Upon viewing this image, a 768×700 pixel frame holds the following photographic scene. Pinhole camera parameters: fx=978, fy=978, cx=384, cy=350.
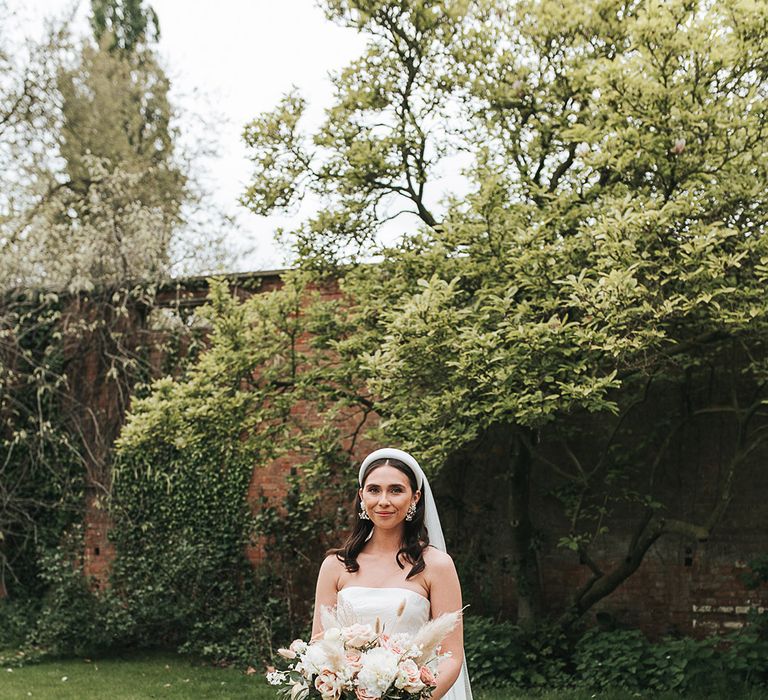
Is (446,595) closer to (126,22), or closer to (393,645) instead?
(393,645)

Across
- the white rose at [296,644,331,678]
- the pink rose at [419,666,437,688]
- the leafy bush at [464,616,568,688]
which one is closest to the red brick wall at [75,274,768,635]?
the leafy bush at [464,616,568,688]

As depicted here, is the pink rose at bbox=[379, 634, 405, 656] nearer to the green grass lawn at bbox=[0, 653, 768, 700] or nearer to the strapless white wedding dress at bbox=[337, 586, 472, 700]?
the strapless white wedding dress at bbox=[337, 586, 472, 700]

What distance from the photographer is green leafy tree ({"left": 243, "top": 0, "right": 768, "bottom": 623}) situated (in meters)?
6.77

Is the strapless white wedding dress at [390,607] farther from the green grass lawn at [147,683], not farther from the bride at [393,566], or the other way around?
the green grass lawn at [147,683]

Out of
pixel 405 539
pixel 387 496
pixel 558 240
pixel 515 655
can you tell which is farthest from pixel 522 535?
pixel 387 496

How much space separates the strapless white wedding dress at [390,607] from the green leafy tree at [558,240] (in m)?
3.16

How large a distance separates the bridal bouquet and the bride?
303 millimetres

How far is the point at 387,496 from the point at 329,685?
82cm

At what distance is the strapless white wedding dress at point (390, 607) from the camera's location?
358 cm

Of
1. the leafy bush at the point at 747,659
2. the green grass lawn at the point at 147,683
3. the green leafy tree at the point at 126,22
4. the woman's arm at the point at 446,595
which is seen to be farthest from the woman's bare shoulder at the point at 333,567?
the green leafy tree at the point at 126,22

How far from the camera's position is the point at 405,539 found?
151 inches

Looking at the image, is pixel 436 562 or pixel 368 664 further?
pixel 436 562

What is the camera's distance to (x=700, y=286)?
267 inches

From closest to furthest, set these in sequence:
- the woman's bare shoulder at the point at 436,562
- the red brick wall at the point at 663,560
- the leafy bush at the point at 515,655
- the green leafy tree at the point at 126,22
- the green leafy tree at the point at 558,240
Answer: the woman's bare shoulder at the point at 436,562 → the green leafy tree at the point at 558,240 → the leafy bush at the point at 515,655 → the red brick wall at the point at 663,560 → the green leafy tree at the point at 126,22
